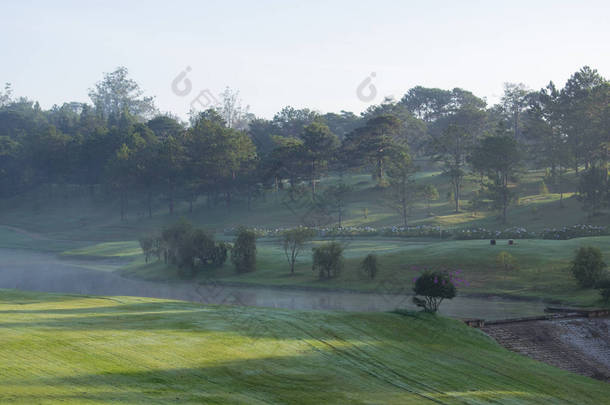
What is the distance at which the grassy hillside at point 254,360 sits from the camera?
1747 centimetres

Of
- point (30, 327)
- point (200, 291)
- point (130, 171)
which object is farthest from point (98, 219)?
point (30, 327)

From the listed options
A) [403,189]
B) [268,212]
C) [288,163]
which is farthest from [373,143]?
[403,189]

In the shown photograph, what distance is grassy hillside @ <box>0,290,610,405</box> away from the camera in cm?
1747

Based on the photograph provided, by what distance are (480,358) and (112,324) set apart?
14895mm

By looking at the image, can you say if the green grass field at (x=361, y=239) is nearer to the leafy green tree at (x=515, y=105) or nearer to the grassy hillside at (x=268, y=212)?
the grassy hillside at (x=268, y=212)

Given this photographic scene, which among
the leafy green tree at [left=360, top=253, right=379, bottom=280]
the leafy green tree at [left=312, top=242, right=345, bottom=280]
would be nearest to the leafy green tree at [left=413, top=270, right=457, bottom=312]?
the leafy green tree at [left=360, top=253, right=379, bottom=280]

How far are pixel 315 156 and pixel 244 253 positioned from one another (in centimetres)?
4673

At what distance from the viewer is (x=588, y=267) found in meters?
46.7

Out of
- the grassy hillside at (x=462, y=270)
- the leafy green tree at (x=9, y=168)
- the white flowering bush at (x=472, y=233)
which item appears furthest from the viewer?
the leafy green tree at (x=9, y=168)

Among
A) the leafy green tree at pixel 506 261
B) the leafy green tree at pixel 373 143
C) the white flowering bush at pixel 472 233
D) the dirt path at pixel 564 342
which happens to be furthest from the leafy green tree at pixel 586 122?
the dirt path at pixel 564 342

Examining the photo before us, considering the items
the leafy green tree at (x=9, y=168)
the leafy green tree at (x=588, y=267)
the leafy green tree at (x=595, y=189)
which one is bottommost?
the leafy green tree at (x=588, y=267)

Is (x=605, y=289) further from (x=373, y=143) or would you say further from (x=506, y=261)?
(x=373, y=143)

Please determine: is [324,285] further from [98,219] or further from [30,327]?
[98,219]

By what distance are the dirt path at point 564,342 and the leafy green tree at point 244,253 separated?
3423 cm
